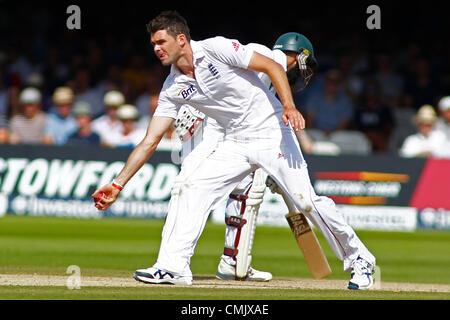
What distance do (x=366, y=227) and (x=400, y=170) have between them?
1.11 metres

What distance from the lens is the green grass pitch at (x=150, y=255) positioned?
719 cm

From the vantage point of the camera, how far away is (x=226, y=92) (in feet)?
25.3

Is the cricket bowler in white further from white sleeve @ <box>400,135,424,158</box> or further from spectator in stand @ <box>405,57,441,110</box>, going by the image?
spectator in stand @ <box>405,57,441,110</box>

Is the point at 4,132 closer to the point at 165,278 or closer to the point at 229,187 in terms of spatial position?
the point at 229,187

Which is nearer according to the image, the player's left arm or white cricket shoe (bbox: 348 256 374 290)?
the player's left arm

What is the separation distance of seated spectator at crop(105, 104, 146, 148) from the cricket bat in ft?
27.5

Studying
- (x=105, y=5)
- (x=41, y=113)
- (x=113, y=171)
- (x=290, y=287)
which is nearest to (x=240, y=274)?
(x=290, y=287)

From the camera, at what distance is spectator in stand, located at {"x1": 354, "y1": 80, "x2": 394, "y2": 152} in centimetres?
1831

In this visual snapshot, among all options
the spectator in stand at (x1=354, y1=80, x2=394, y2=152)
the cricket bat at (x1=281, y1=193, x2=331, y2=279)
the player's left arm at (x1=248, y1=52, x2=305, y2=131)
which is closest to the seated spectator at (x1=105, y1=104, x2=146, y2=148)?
the spectator in stand at (x1=354, y1=80, x2=394, y2=152)

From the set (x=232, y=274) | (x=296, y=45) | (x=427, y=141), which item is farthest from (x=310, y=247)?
(x=427, y=141)

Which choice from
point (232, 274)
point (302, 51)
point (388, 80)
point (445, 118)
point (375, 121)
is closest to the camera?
point (302, 51)

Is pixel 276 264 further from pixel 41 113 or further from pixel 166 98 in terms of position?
pixel 41 113

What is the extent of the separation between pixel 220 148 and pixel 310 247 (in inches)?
49.2

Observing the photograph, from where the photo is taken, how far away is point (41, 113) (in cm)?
1755
